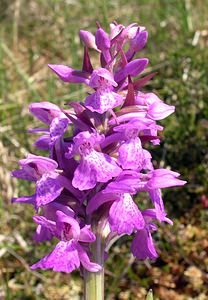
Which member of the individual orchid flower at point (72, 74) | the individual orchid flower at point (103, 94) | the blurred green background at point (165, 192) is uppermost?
the individual orchid flower at point (72, 74)

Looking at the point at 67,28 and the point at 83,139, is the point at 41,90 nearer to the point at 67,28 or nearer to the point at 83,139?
the point at 67,28

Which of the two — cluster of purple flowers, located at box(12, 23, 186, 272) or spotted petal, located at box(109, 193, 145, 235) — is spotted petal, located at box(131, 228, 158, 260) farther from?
spotted petal, located at box(109, 193, 145, 235)

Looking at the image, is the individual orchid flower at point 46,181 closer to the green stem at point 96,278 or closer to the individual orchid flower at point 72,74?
the green stem at point 96,278

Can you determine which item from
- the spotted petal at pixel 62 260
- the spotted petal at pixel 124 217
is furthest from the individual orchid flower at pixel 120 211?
the spotted petal at pixel 62 260

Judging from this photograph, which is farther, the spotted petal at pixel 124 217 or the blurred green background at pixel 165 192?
the blurred green background at pixel 165 192

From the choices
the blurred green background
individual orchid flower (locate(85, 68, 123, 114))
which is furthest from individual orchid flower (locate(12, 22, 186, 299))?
the blurred green background

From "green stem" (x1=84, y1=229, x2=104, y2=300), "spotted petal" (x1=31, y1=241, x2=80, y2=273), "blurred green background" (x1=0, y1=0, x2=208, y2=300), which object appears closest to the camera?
"spotted petal" (x1=31, y1=241, x2=80, y2=273)
